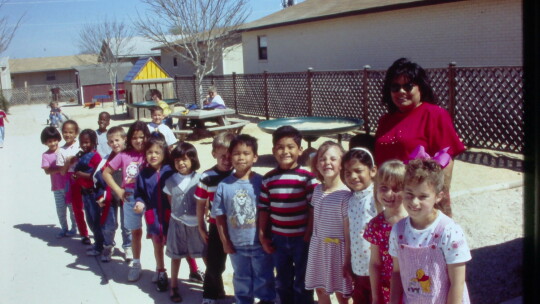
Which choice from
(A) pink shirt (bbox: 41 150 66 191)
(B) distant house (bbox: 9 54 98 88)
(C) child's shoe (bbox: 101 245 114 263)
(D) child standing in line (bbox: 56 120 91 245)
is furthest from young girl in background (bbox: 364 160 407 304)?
(B) distant house (bbox: 9 54 98 88)

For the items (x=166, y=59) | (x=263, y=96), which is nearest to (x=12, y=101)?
Answer: (x=166, y=59)

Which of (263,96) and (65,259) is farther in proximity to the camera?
(263,96)

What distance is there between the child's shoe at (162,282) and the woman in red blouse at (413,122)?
2.16 metres

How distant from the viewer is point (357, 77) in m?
13.0

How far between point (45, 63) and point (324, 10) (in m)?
45.2

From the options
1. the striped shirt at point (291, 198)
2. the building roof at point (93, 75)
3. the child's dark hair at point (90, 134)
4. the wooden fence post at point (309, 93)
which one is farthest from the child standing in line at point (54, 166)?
the building roof at point (93, 75)

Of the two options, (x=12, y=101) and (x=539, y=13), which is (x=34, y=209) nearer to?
(x=539, y=13)

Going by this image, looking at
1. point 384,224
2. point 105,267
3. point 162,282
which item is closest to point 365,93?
point 105,267

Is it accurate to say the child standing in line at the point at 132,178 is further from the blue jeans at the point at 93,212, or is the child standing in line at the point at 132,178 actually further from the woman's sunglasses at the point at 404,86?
the woman's sunglasses at the point at 404,86

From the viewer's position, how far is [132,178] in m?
4.66

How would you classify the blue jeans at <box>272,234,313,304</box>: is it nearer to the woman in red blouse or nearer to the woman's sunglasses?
the woman in red blouse

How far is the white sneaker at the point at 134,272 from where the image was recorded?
461cm

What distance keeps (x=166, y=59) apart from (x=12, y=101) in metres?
13.7

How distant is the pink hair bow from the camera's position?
9.71 ft
